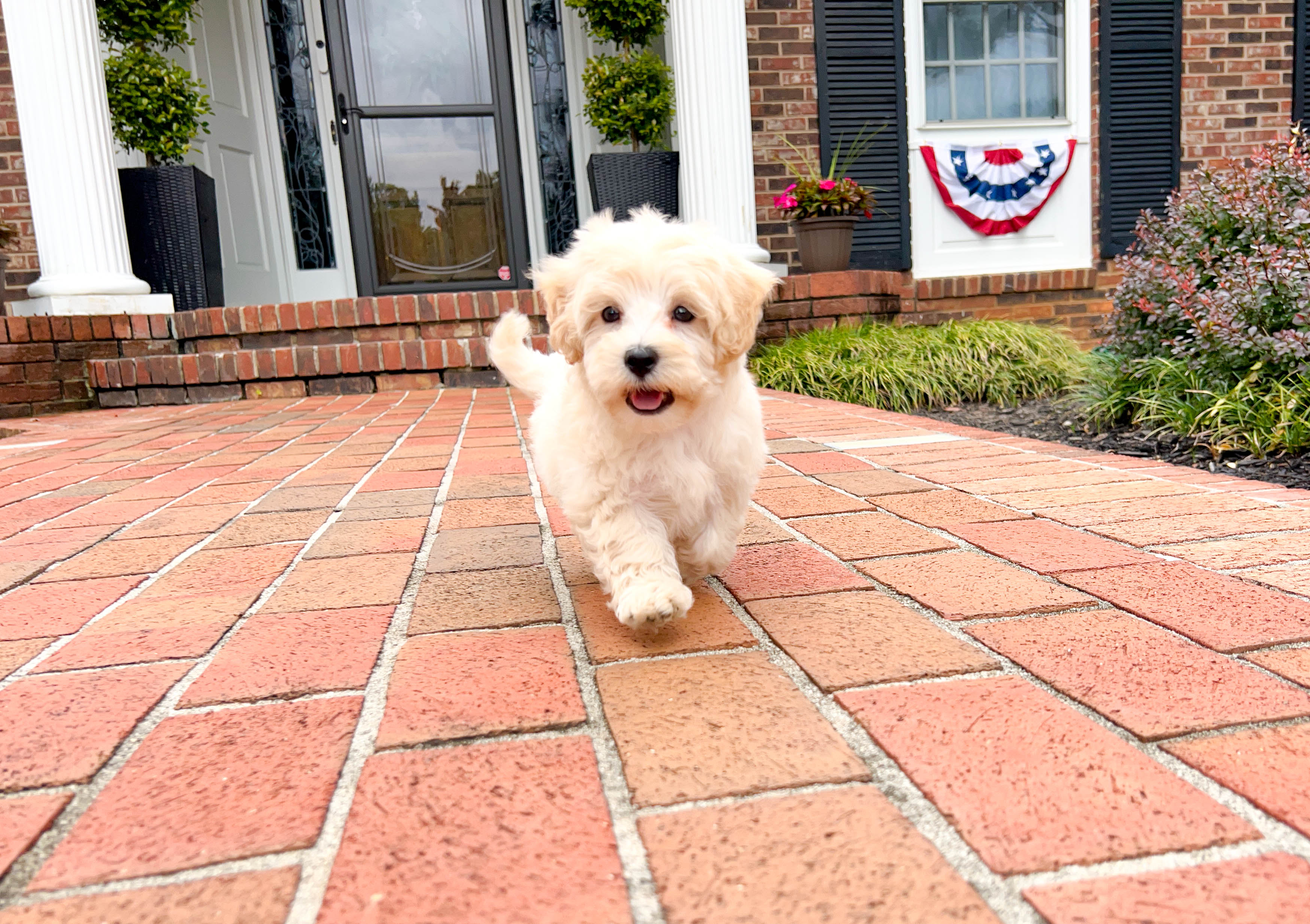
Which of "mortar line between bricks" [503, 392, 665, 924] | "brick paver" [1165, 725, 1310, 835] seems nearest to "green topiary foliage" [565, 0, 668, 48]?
"mortar line between bricks" [503, 392, 665, 924]

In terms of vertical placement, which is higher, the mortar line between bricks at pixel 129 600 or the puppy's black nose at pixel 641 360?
the puppy's black nose at pixel 641 360

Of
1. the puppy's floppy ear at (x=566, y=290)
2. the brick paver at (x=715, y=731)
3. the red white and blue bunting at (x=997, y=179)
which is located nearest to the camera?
the brick paver at (x=715, y=731)

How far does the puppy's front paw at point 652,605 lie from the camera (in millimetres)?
1588

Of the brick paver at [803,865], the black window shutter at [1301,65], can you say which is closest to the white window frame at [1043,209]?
the black window shutter at [1301,65]

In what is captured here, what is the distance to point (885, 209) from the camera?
7.54 metres

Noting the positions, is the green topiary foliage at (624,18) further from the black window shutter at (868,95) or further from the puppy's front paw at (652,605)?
the puppy's front paw at (652,605)

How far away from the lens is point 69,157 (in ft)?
18.8

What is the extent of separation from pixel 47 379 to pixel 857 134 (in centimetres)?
646

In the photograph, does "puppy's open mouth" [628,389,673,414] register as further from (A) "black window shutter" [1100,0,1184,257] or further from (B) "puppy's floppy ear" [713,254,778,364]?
(A) "black window shutter" [1100,0,1184,257]

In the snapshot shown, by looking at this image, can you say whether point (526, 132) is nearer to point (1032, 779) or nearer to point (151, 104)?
point (151, 104)

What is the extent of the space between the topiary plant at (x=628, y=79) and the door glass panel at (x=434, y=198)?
4.39 ft

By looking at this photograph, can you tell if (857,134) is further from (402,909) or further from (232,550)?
(402,909)

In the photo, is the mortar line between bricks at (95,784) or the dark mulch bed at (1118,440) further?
the dark mulch bed at (1118,440)

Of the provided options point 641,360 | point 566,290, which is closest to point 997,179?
point 566,290
